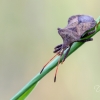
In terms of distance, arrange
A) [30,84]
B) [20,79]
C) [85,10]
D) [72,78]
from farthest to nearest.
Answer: [20,79], [72,78], [85,10], [30,84]

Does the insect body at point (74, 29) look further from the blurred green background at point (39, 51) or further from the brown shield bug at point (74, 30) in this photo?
the blurred green background at point (39, 51)

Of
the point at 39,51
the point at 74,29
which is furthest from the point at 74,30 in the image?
the point at 39,51

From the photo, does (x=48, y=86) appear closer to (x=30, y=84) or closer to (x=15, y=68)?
(x=15, y=68)

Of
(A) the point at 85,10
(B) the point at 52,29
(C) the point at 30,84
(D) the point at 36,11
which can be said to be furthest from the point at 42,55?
(C) the point at 30,84

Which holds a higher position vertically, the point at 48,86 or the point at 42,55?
the point at 42,55

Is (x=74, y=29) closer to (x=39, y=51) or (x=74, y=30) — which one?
(x=74, y=30)

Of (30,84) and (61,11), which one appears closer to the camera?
(30,84)

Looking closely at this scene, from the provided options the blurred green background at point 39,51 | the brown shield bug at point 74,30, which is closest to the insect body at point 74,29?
the brown shield bug at point 74,30

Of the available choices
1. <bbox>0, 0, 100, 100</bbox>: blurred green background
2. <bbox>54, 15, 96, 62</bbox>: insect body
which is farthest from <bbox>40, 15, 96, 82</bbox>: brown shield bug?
<bbox>0, 0, 100, 100</bbox>: blurred green background

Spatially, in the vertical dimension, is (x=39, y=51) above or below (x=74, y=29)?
→ below
